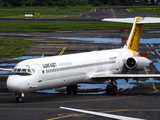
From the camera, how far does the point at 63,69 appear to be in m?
27.3

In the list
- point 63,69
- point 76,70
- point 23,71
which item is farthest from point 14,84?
point 76,70

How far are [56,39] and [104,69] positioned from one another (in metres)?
34.0

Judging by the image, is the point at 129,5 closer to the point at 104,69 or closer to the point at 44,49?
the point at 44,49

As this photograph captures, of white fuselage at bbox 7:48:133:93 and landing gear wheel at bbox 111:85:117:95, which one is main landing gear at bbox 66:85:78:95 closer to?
white fuselage at bbox 7:48:133:93

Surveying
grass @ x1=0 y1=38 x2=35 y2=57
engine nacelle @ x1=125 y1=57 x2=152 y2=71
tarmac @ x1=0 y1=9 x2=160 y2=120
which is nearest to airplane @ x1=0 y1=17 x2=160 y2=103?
engine nacelle @ x1=125 y1=57 x2=152 y2=71

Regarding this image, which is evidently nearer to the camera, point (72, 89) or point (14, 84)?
point (14, 84)

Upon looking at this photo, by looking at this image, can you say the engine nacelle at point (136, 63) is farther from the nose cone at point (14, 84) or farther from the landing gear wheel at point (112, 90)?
the nose cone at point (14, 84)

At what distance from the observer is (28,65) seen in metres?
25.6

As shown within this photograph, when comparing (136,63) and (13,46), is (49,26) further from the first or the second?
(136,63)

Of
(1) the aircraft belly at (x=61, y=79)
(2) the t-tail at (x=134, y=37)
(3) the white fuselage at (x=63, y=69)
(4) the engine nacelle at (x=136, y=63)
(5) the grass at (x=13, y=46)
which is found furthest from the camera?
(5) the grass at (x=13, y=46)

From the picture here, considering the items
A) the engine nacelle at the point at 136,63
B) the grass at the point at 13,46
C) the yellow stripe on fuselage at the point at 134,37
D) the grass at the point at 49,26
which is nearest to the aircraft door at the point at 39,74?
the engine nacelle at the point at 136,63

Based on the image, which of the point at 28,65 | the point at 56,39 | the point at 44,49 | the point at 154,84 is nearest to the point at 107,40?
the point at 56,39

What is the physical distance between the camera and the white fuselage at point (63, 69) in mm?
25062

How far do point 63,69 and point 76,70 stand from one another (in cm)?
142
